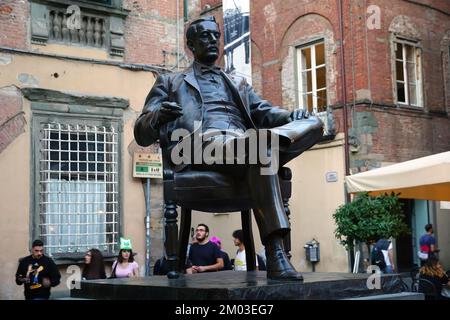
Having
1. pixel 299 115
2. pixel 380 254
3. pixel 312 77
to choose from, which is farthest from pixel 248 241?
pixel 312 77

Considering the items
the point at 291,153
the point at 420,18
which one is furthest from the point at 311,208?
the point at 291,153

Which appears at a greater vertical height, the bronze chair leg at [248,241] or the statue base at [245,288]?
the bronze chair leg at [248,241]

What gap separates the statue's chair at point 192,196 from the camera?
4.77 meters

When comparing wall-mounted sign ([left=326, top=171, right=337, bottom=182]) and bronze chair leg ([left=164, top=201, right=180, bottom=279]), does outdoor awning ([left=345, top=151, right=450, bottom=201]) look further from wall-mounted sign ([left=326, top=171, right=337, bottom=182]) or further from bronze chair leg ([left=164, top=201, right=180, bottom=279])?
wall-mounted sign ([left=326, top=171, right=337, bottom=182])

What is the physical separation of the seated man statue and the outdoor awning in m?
4.28

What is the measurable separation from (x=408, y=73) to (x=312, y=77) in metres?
2.37

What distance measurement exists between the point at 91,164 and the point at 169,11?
2.87 metres

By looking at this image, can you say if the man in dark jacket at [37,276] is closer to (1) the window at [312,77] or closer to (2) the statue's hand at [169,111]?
(2) the statue's hand at [169,111]

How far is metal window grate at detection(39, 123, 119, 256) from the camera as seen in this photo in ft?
35.4

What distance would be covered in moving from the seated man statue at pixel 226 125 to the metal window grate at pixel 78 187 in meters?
5.83

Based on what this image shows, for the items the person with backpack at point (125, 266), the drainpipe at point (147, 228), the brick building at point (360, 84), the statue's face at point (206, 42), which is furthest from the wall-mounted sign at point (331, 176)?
the statue's face at point (206, 42)

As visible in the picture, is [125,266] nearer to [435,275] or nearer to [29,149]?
[29,149]

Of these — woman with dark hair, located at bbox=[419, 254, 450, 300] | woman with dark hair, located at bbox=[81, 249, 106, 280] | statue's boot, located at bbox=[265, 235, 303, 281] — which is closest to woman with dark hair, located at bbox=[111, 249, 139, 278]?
woman with dark hair, located at bbox=[81, 249, 106, 280]
